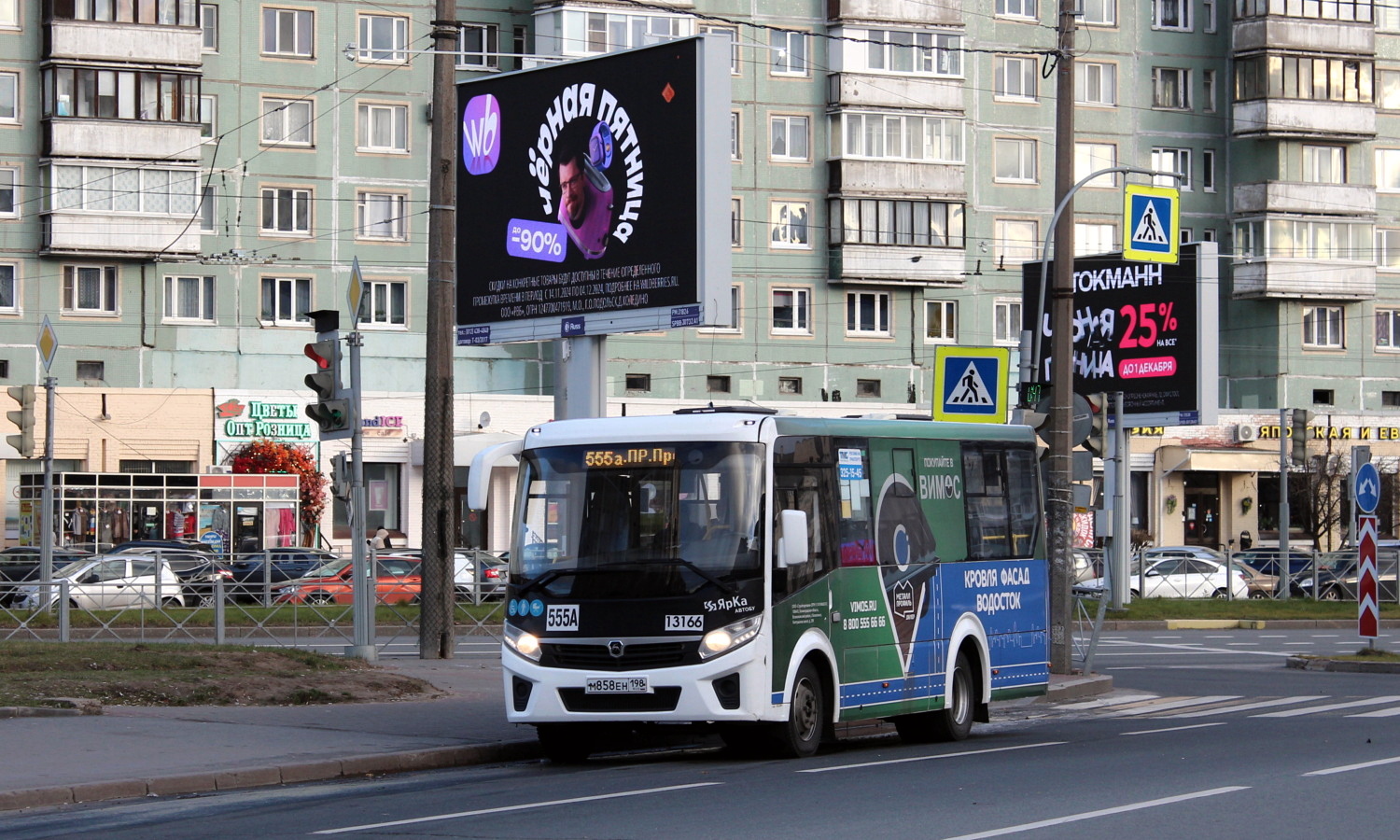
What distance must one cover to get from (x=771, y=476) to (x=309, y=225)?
4360cm

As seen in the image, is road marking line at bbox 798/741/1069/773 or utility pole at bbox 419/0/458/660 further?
utility pole at bbox 419/0/458/660

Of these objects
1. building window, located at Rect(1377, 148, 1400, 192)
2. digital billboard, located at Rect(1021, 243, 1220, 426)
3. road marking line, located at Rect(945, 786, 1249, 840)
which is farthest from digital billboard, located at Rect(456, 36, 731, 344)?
building window, located at Rect(1377, 148, 1400, 192)

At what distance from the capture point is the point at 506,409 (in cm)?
5744

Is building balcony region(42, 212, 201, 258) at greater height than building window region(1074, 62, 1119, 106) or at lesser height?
lesser

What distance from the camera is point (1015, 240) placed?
6412 cm

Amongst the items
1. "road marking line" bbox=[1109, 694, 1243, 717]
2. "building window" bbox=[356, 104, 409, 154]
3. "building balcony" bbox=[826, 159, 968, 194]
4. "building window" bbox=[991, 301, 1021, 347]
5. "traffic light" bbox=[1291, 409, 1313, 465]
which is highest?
"building window" bbox=[356, 104, 409, 154]

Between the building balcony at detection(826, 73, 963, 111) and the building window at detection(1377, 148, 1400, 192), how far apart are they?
16957 mm

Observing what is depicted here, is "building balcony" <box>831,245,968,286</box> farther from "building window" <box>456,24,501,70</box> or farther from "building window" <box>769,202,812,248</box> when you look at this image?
"building window" <box>456,24,501,70</box>

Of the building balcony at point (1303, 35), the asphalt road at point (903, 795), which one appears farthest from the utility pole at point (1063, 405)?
the building balcony at point (1303, 35)

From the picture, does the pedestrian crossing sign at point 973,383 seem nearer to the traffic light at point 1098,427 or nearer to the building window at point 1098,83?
the traffic light at point 1098,427

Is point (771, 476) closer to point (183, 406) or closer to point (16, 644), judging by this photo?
point (16, 644)

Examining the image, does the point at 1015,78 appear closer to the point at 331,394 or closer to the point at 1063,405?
the point at 1063,405

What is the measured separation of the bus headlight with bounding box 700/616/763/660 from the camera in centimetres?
1482

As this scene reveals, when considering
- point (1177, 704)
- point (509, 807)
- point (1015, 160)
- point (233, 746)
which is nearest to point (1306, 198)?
point (1015, 160)
